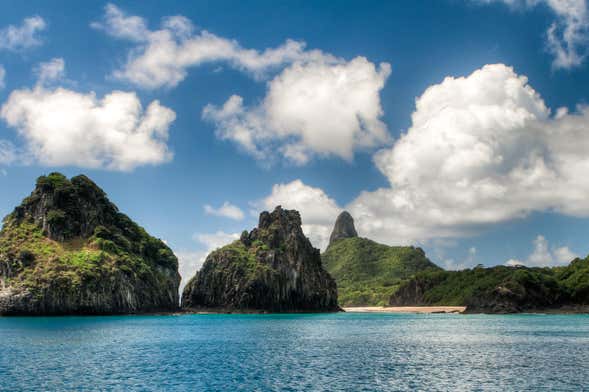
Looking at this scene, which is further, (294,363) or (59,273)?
(59,273)

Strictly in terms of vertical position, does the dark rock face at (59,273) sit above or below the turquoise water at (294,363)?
above

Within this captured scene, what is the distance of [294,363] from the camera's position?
64.3 meters

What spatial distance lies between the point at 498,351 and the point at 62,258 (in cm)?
15282

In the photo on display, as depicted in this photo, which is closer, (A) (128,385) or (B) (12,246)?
(A) (128,385)

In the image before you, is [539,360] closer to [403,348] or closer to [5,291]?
[403,348]

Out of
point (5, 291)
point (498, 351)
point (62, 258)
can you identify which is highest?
point (62, 258)

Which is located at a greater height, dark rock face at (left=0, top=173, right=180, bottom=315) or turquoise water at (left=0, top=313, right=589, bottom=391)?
dark rock face at (left=0, top=173, right=180, bottom=315)

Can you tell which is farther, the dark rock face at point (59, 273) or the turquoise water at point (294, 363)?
the dark rock face at point (59, 273)

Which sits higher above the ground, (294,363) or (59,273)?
(59,273)

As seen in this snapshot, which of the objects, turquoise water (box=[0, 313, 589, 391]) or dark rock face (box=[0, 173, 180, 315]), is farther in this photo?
dark rock face (box=[0, 173, 180, 315])

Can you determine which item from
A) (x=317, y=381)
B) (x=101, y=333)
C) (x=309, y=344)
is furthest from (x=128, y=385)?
(x=101, y=333)

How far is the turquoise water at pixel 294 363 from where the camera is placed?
50.2 m

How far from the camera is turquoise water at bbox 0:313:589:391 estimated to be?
165ft

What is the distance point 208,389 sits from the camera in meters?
48.3
